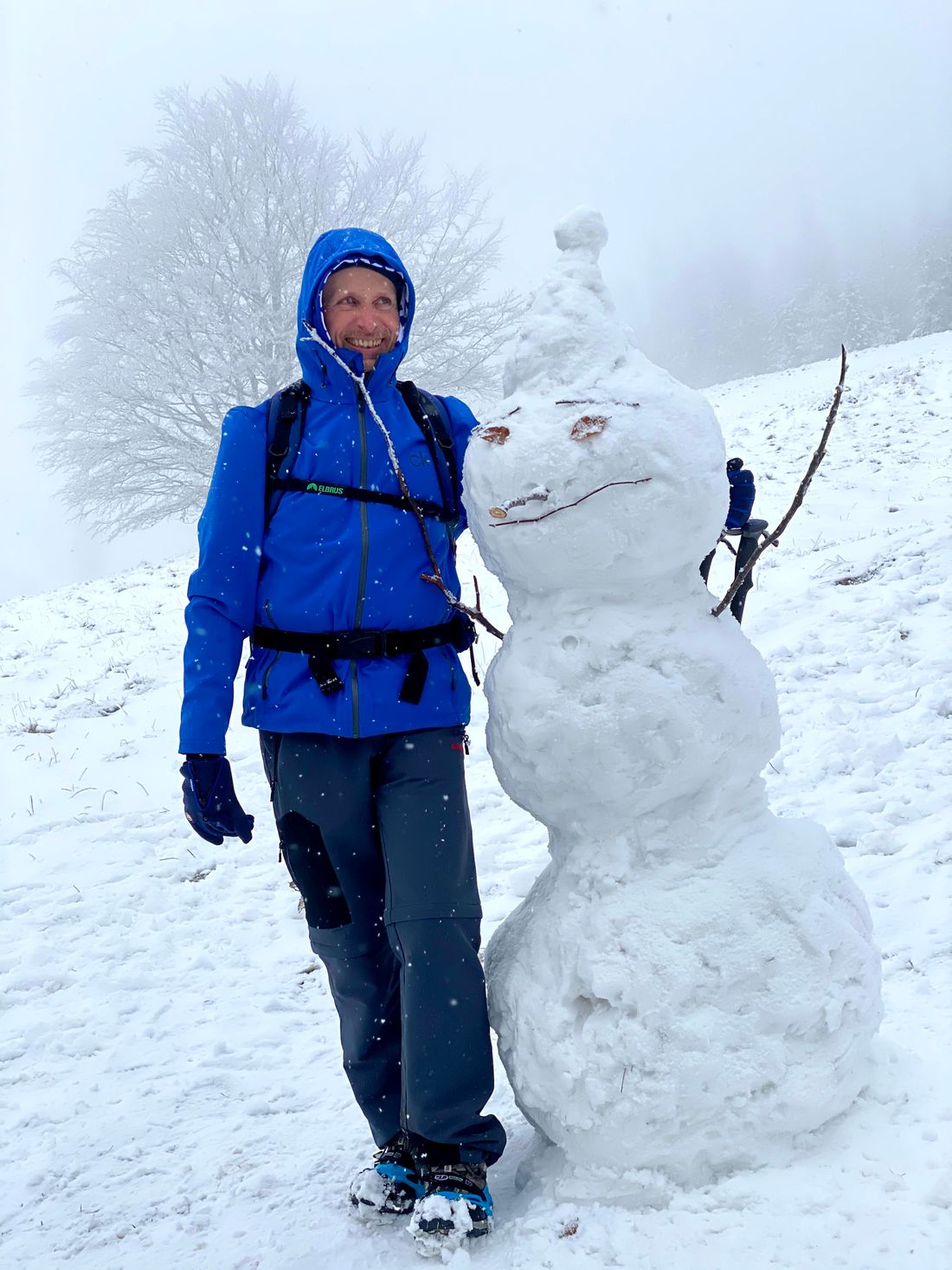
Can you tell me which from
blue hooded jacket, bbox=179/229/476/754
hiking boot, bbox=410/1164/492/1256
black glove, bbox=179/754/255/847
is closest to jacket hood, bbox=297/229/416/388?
blue hooded jacket, bbox=179/229/476/754

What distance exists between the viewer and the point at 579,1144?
1764mm

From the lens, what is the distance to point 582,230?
2.01 meters

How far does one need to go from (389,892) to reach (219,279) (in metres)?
10.8

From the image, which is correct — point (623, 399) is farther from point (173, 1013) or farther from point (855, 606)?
point (855, 606)

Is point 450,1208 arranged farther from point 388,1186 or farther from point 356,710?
point 356,710

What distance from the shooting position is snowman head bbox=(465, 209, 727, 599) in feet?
5.81

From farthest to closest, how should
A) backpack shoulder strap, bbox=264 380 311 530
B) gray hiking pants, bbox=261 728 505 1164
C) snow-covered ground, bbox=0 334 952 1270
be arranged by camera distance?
backpack shoulder strap, bbox=264 380 311 530, gray hiking pants, bbox=261 728 505 1164, snow-covered ground, bbox=0 334 952 1270

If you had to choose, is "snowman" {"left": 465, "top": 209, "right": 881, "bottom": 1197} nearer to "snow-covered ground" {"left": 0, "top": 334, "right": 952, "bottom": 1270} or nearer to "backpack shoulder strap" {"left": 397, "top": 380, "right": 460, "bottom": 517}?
"snow-covered ground" {"left": 0, "top": 334, "right": 952, "bottom": 1270}

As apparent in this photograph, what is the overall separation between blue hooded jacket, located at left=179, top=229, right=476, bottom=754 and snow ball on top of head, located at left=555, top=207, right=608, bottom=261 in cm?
58


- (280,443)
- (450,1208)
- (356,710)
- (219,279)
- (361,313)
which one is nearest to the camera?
(450,1208)

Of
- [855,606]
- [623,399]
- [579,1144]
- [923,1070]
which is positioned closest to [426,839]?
[579,1144]

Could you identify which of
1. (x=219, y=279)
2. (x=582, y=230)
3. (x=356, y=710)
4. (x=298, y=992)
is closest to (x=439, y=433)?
(x=582, y=230)

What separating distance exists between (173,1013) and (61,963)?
2.37ft

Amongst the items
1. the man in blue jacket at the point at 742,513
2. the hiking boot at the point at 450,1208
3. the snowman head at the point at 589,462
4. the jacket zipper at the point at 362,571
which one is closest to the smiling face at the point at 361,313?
the jacket zipper at the point at 362,571
